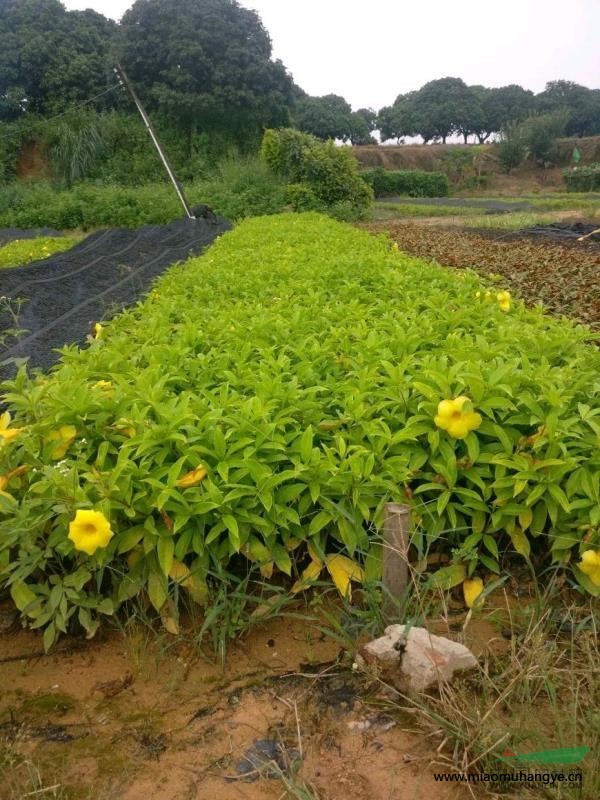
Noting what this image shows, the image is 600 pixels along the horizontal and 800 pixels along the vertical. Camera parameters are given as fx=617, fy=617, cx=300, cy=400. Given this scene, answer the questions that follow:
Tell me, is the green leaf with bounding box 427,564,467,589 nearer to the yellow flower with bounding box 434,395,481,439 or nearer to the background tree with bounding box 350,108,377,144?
the yellow flower with bounding box 434,395,481,439

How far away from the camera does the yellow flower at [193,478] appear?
172 cm

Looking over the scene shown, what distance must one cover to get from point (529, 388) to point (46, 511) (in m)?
1.59

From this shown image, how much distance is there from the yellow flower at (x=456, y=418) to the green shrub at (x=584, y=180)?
3169cm

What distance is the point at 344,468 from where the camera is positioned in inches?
71.5

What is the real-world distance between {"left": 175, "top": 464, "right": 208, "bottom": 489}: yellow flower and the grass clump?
27.3ft

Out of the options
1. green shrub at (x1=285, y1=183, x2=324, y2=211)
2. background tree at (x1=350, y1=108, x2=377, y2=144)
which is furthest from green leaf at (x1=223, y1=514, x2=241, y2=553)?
background tree at (x1=350, y1=108, x2=377, y2=144)

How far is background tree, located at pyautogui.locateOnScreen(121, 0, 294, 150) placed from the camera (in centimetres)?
2433

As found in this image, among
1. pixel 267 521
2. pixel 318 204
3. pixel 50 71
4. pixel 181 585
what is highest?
pixel 50 71

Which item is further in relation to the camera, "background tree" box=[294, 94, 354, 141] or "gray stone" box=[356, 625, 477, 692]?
"background tree" box=[294, 94, 354, 141]

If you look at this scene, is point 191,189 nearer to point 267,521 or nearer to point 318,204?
point 318,204

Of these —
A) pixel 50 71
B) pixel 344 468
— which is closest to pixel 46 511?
pixel 344 468

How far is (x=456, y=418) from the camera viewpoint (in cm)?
185

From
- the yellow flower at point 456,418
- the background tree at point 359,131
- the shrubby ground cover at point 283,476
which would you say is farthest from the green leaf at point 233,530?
the background tree at point 359,131

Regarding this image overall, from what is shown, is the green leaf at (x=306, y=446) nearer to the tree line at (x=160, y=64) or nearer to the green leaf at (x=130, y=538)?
the green leaf at (x=130, y=538)
